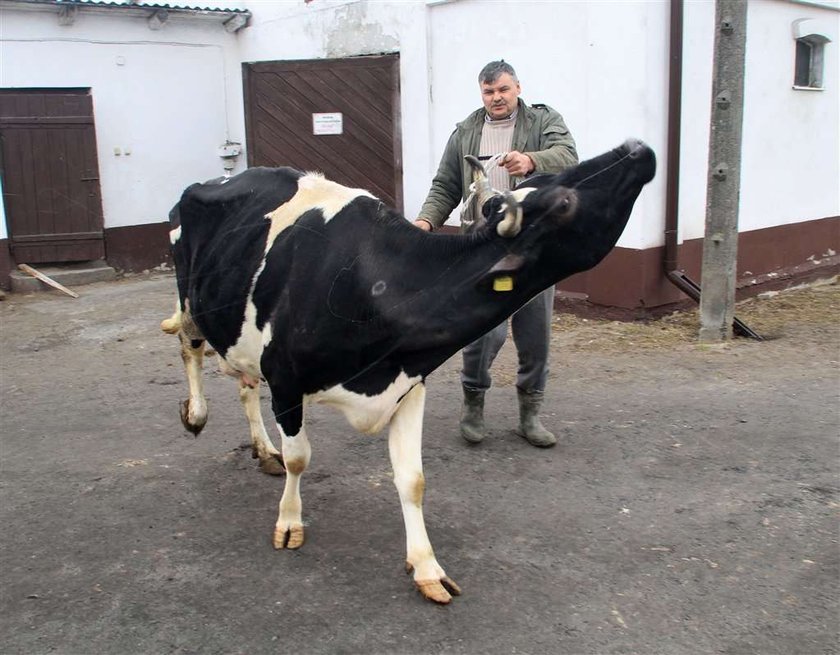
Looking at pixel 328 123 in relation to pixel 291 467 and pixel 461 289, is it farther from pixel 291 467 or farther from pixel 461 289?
pixel 461 289

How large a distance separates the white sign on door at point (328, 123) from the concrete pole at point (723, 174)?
14.7 ft

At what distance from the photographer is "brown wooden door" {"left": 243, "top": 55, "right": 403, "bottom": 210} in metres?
9.55

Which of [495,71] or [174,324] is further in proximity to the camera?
[174,324]

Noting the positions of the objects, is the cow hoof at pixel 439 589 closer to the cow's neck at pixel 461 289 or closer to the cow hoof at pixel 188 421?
the cow's neck at pixel 461 289

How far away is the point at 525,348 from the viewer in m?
4.59

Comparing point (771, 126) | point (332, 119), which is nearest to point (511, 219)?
point (771, 126)

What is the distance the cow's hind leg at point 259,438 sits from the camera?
4.38 m

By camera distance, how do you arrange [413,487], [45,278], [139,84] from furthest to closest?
[139,84]
[45,278]
[413,487]

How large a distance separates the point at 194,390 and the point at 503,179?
1.96 meters

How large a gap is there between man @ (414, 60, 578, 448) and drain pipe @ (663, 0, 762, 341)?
3143 mm

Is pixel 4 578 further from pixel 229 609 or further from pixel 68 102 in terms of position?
pixel 68 102

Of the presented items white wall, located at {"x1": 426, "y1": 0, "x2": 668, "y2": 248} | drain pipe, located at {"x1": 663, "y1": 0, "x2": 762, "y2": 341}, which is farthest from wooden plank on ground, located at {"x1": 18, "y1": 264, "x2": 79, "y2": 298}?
drain pipe, located at {"x1": 663, "y1": 0, "x2": 762, "y2": 341}

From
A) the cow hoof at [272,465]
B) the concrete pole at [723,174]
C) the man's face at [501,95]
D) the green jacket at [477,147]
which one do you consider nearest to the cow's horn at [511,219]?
the green jacket at [477,147]

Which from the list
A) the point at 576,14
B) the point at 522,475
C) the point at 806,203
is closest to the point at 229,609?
the point at 522,475
